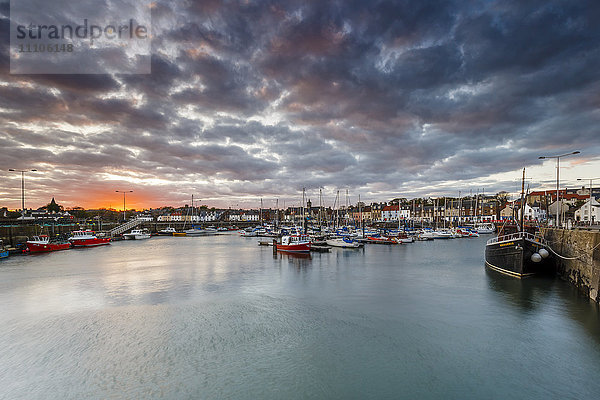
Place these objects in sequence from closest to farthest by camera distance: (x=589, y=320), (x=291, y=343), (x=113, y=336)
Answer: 1. (x=291, y=343)
2. (x=113, y=336)
3. (x=589, y=320)

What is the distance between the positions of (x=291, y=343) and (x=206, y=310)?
6.68 metres

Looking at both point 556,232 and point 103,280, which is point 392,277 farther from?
point 103,280

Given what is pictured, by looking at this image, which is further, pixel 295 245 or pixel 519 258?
pixel 295 245

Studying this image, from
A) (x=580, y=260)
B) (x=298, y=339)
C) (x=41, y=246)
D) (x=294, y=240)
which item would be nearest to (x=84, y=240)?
(x=41, y=246)

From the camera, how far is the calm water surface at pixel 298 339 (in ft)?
32.4

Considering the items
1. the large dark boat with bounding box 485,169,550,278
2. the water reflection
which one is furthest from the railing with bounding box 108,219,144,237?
the large dark boat with bounding box 485,169,550,278

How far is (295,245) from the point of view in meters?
41.0

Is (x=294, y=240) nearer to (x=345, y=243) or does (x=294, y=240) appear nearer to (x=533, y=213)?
(x=345, y=243)

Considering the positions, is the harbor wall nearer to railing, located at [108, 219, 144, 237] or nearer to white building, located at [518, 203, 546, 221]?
railing, located at [108, 219, 144, 237]

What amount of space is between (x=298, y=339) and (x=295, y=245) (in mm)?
27544

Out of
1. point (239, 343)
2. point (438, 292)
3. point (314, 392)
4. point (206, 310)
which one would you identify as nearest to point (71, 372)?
point (239, 343)

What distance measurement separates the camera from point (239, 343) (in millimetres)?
13047

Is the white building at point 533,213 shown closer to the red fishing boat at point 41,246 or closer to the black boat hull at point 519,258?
the black boat hull at point 519,258

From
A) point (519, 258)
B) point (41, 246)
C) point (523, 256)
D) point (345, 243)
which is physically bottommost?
point (345, 243)
